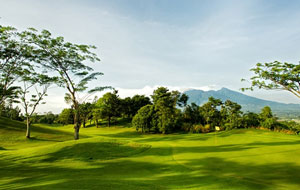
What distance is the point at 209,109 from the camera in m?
36.9

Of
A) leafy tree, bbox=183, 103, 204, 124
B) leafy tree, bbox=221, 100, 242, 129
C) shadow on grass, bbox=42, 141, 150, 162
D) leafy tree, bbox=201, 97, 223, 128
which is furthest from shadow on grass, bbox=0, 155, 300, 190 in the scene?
leafy tree, bbox=183, 103, 204, 124

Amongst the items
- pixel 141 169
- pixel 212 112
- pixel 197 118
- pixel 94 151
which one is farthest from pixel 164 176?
pixel 197 118

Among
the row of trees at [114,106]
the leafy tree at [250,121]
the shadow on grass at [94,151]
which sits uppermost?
the row of trees at [114,106]

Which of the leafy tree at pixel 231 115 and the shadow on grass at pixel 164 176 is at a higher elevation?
the leafy tree at pixel 231 115

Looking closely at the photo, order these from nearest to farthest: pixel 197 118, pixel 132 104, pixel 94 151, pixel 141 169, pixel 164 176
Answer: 1. pixel 164 176
2. pixel 141 169
3. pixel 94 151
4. pixel 197 118
5. pixel 132 104

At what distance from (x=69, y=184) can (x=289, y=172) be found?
9.03 metres

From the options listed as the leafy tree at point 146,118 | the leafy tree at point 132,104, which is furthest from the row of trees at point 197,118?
the leafy tree at point 132,104

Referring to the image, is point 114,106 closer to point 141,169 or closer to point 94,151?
point 94,151

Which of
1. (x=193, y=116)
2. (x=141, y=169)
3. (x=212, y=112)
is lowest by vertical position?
(x=141, y=169)

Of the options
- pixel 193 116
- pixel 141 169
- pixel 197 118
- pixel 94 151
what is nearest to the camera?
pixel 141 169

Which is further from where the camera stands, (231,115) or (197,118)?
(197,118)

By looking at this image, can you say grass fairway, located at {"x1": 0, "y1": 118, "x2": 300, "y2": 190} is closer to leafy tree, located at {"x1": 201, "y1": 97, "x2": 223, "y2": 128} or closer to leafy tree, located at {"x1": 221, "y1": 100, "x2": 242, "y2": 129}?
leafy tree, located at {"x1": 221, "y1": 100, "x2": 242, "y2": 129}

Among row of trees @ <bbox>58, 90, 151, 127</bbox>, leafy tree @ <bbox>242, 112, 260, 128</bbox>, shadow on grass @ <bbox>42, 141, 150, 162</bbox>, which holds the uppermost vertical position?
row of trees @ <bbox>58, 90, 151, 127</bbox>

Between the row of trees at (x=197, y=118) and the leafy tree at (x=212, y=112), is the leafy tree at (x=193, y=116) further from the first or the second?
the leafy tree at (x=212, y=112)
